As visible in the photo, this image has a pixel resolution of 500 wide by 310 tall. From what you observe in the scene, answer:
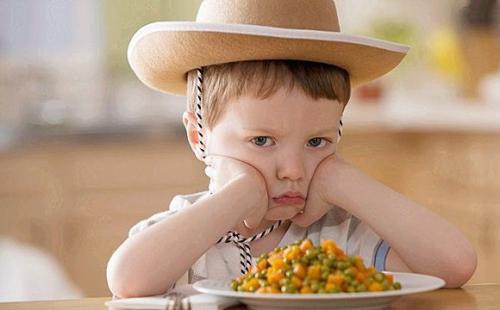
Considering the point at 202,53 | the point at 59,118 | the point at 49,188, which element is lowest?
the point at 49,188

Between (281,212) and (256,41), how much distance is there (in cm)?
25

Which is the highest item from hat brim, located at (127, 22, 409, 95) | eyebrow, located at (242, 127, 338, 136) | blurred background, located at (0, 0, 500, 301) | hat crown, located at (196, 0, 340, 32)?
hat crown, located at (196, 0, 340, 32)

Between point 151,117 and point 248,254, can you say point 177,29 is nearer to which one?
point 248,254

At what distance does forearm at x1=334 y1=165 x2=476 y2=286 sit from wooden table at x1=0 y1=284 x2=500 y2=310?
6 cm

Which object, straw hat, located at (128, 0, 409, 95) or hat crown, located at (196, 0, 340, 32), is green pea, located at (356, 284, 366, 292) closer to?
straw hat, located at (128, 0, 409, 95)

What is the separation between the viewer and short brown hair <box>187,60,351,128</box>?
4.63ft

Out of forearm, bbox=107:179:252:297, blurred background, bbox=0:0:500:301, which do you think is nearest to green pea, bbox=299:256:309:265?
forearm, bbox=107:179:252:297

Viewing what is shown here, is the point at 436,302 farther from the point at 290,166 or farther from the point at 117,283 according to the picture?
the point at 117,283

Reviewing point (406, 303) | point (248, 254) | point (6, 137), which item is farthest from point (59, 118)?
point (406, 303)

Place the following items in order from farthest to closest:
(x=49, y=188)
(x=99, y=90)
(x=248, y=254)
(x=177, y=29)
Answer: (x=99, y=90) < (x=49, y=188) < (x=248, y=254) < (x=177, y=29)

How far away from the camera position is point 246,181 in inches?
54.3

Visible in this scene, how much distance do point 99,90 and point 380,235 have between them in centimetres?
329

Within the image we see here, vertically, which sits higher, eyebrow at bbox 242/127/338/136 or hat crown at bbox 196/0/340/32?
hat crown at bbox 196/0/340/32

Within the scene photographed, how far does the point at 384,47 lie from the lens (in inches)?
55.4
